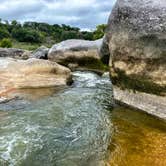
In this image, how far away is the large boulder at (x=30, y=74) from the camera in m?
13.1

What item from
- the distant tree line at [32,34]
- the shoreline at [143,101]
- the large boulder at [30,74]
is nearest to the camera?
the shoreline at [143,101]

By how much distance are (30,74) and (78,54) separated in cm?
660

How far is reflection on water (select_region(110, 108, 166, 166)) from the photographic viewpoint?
633 centimetres

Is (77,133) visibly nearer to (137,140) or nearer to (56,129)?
(56,129)

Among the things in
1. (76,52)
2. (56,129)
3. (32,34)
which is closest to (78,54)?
(76,52)

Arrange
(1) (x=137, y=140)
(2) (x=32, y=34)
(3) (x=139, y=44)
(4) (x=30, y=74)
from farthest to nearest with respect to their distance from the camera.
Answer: (2) (x=32, y=34), (4) (x=30, y=74), (3) (x=139, y=44), (1) (x=137, y=140)

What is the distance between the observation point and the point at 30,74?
1370 centimetres

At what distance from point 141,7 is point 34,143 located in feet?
14.3

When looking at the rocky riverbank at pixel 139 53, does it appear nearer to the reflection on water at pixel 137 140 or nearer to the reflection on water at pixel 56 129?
the reflection on water at pixel 137 140

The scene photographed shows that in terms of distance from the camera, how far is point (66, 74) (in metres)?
14.9

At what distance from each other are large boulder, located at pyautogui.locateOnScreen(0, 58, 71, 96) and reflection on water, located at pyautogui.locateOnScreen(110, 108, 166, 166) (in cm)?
470

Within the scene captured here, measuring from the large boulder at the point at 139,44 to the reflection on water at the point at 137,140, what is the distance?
79cm

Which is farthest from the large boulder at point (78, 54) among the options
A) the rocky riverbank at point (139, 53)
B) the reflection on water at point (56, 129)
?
the rocky riverbank at point (139, 53)

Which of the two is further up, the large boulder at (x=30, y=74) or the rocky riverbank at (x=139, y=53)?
the rocky riverbank at (x=139, y=53)
